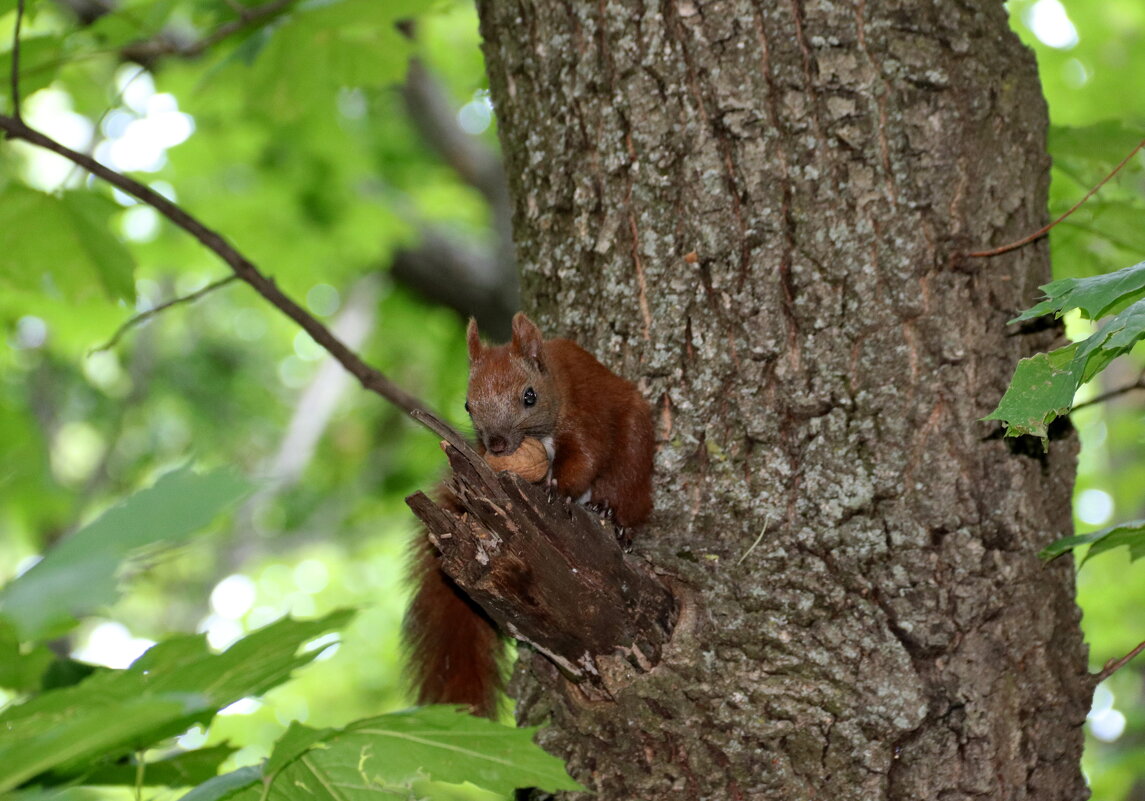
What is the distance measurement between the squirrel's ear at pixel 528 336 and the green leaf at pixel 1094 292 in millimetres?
940

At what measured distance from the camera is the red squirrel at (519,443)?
177cm

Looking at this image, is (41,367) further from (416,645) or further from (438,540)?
(438,540)

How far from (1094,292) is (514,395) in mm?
1143

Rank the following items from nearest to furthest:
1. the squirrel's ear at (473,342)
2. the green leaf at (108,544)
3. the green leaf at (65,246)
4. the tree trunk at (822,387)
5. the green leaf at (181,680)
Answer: the green leaf at (108,544) < the green leaf at (181,680) < the tree trunk at (822,387) < the squirrel's ear at (473,342) < the green leaf at (65,246)

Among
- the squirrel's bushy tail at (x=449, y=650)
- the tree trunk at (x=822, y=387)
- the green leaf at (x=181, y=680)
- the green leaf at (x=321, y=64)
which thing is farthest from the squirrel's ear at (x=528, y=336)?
the green leaf at (x=321, y=64)

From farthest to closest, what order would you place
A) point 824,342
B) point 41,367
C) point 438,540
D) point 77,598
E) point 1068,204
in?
point 41,367
point 1068,204
point 824,342
point 438,540
point 77,598

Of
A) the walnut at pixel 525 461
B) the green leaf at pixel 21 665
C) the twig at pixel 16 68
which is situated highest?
the twig at pixel 16 68

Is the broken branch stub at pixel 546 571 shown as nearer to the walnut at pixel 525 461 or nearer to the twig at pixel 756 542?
the twig at pixel 756 542

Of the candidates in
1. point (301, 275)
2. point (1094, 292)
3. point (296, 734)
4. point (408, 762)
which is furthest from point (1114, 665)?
point (301, 275)

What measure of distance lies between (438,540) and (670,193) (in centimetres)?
72

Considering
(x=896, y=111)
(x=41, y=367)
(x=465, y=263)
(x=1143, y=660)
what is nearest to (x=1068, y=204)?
(x=896, y=111)

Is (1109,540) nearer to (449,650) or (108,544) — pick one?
(449,650)

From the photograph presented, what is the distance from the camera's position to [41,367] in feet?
21.5

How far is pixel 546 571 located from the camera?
1.41 meters
